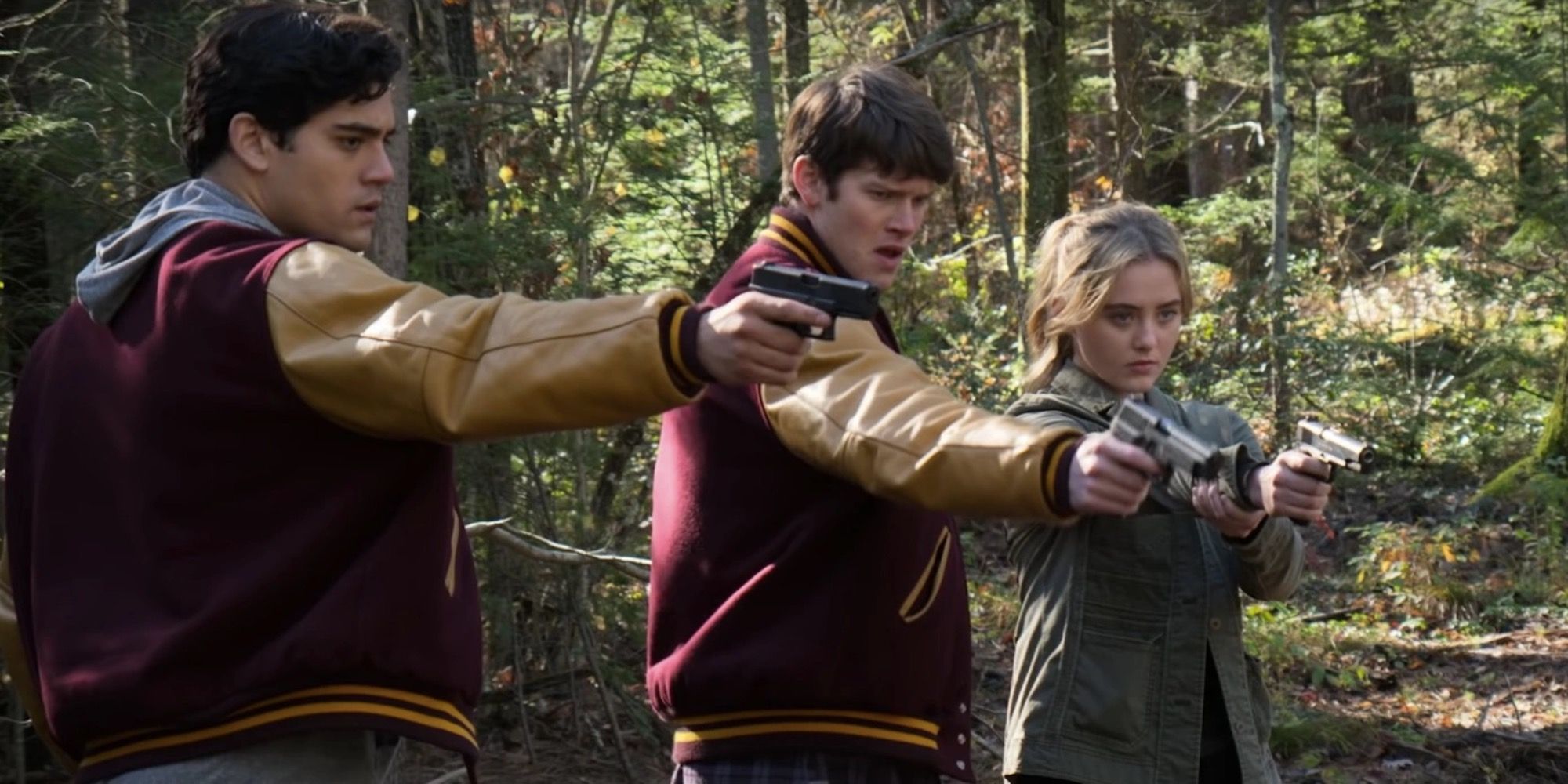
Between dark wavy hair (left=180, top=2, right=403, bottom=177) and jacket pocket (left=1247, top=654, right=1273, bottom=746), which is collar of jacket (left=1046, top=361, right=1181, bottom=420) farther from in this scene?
dark wavy hair (left=180, top=2, right=403, bottom=177)

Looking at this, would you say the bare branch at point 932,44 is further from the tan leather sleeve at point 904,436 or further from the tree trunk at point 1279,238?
the tree trunk at point 1279,238

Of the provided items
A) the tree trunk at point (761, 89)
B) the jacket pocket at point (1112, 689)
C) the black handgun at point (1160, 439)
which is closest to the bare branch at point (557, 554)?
the jacket pocket at point (1112, 689)

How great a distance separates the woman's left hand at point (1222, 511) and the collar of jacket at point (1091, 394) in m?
0.50

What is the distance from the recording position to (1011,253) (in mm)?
11328

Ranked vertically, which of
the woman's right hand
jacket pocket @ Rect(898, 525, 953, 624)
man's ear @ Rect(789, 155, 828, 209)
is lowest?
jacket pocket @ Rect(898, 525, 953, 624)

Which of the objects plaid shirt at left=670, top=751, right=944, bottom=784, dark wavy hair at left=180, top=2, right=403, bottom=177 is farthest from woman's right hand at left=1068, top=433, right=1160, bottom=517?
dark wavy hair at left=180, top=2, right=403, bottom=177

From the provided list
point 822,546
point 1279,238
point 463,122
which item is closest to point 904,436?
point 822,546

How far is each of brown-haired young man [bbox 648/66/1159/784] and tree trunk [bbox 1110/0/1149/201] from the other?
1271 centimetres

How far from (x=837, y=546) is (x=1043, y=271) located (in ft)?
3.71

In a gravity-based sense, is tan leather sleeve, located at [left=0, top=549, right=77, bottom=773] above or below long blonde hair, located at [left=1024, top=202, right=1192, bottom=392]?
below

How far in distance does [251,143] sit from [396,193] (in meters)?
3.15

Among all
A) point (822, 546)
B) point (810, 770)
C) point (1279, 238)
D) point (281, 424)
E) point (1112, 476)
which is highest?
point (281, 424)

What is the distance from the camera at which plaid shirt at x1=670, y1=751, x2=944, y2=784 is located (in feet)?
10.1

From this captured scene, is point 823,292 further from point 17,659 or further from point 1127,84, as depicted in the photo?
point 1127,84
